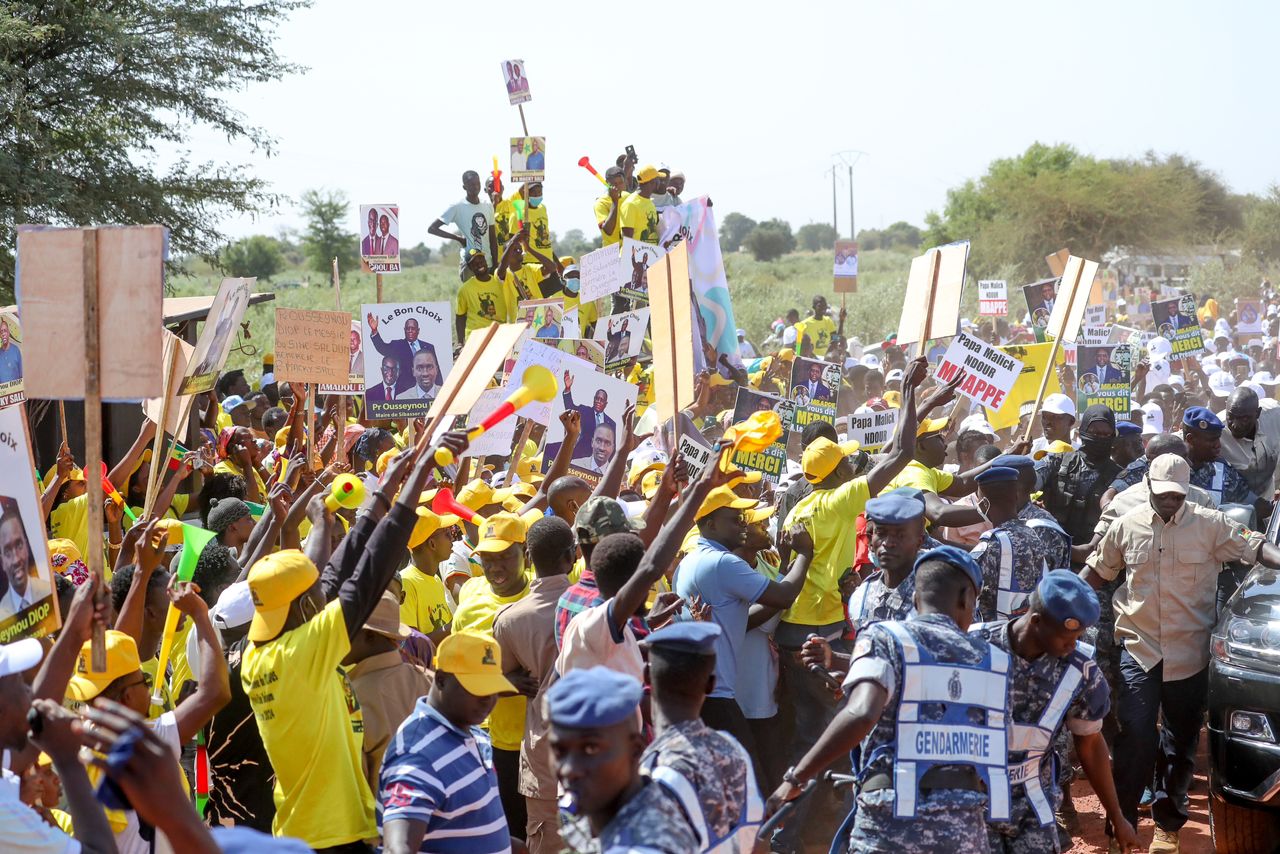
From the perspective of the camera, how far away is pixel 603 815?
2.92 meters

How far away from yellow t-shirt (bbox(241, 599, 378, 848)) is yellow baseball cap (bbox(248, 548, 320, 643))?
5 cm

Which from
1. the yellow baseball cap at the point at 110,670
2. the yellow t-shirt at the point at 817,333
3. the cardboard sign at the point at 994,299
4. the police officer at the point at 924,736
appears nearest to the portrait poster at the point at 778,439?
the police officer at the point at 924,736

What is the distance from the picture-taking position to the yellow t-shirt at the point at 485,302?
1603 centimetres

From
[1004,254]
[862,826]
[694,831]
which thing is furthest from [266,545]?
[1004,254]

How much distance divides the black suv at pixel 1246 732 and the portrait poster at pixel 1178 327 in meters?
8.87

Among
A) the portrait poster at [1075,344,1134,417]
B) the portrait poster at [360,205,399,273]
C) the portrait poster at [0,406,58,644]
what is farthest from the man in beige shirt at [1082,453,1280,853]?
the portrait poster at [360,205,399,273]

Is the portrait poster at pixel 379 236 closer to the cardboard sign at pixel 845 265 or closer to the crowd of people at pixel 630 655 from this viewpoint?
the crowd of people at pixel 630 655

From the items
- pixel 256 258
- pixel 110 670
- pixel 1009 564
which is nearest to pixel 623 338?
pixel 1009 564

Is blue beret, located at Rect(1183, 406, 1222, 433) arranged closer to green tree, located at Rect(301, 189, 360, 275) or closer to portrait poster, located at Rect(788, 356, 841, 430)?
portrait poster, located at Rect(788, 356, 841, 430)

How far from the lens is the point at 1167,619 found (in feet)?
22.6

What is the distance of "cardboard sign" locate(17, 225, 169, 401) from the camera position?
426 centimetres

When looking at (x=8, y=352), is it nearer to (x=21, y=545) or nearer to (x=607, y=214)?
(x=21, y=545)

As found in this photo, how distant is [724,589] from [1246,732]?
2.45 meters

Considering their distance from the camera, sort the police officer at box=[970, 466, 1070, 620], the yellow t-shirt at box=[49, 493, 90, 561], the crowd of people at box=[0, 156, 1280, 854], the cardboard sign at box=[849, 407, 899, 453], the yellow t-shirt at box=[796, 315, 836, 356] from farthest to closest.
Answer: the yellow t-shirt at box=[796, 315, 836, 356]
the cardboard sign at box=[849, 407, 899, 453]
the yellow t-shirt at box=[49, 493, 90, 561]
the police officer at box=[970, 466, 1070, 620]
the crowd of people at box=[0, 156, 1280, 854]
